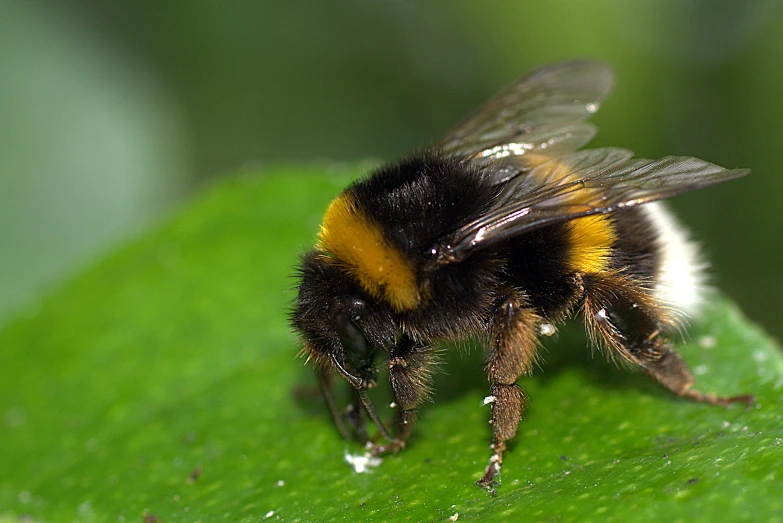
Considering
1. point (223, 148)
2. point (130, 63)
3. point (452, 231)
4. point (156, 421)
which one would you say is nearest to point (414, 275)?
point (452, 231)

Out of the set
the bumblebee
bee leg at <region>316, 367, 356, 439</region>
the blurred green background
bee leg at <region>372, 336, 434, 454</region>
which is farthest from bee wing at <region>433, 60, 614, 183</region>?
the blurred green background

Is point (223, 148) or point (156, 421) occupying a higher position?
point (223, 148)

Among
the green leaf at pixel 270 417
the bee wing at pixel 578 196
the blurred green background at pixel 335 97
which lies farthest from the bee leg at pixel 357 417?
the blurred green background at pixel 335 97

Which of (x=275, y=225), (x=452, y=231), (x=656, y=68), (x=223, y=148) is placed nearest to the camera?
(x=452, y=231)

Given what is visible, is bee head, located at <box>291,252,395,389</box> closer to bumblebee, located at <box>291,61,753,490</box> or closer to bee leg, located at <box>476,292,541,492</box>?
bumblebee, located at <box>291,61,753,490</box>

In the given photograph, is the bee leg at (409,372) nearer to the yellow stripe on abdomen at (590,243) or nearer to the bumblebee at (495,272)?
the bumblebee at (495,272)

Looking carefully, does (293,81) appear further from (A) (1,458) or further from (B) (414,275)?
(B) (414,275)
